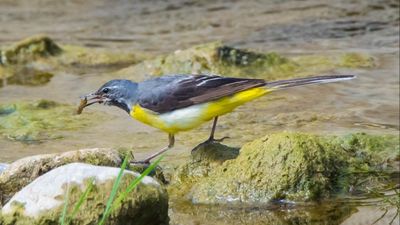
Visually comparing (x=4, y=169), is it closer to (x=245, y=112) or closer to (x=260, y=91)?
(x=260, y=91)

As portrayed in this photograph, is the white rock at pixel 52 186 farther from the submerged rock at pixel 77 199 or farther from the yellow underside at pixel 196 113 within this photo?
the yellow underside at pixel 196 113

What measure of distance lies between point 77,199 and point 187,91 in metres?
1.77

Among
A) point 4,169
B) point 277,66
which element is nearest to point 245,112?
point 277,66

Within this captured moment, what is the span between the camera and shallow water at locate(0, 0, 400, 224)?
884cm

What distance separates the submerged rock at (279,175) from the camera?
705 centimetres

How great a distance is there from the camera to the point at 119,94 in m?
7.46

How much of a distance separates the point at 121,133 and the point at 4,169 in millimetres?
2652

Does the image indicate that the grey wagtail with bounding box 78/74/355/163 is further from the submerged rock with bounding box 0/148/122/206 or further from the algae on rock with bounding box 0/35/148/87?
the algae on rock with bounding box 0/35/148/87

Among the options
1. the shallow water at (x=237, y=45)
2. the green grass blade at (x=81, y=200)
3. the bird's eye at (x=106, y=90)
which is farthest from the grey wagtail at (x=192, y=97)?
the green grass blade at (x=81, y=200)

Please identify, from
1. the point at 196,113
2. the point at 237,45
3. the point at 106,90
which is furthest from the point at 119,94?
the point at 237,45

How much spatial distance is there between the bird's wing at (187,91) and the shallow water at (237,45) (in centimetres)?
74

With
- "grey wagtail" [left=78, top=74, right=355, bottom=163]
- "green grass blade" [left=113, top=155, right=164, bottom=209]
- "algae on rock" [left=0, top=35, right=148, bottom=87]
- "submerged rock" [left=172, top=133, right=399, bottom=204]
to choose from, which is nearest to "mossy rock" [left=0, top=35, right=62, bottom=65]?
"algae on rock" [left=0, top=35, right=148, bottom=87]

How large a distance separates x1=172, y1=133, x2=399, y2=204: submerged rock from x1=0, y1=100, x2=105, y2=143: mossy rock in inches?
90.9

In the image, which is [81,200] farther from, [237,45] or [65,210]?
[237,45]
